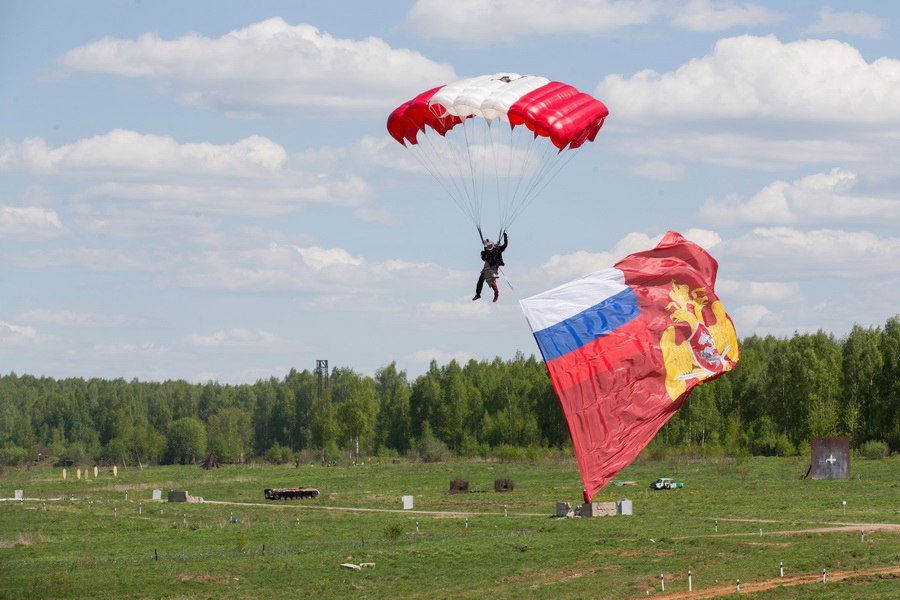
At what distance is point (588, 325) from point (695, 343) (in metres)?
2.59

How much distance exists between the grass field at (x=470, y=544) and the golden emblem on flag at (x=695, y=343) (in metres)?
11.4

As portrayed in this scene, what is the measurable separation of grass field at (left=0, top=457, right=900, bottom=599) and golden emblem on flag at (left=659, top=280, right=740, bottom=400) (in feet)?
37.5

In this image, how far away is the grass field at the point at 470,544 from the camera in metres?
43.7

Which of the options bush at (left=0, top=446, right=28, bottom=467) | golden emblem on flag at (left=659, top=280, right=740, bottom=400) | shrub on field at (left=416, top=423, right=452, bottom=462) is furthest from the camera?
bush at (left=0, top=446, right=28, bottom=467)

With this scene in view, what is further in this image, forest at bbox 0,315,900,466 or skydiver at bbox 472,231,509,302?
forest at bbox 0,315,900,466

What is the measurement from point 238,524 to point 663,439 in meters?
76.0

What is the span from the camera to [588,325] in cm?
3091

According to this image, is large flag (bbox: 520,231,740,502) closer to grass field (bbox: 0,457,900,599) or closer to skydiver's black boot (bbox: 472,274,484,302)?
skydiver's black boot (bbox: 472,274,484,302)

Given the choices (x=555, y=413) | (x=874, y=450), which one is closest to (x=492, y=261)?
(x=874, y=450)

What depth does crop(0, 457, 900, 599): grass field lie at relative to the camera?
143 ft

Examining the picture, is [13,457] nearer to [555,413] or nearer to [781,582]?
[555,413]

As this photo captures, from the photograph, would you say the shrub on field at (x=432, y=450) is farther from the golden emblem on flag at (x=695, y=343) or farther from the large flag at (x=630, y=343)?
the golden emblem on flag at (x=695, y=343)

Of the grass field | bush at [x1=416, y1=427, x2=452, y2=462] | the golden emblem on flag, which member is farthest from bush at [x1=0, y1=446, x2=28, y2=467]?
the golden emblem on flag

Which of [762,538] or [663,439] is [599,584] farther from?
[663,439]
